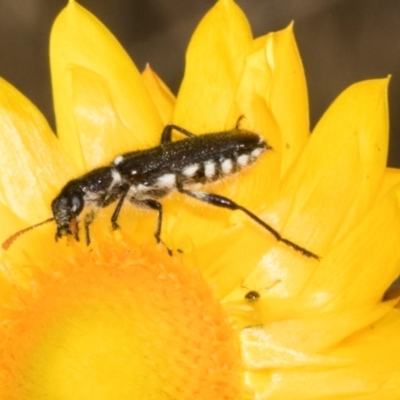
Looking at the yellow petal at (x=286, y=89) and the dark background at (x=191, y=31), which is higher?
the yellow petal at (x=286, y=89)

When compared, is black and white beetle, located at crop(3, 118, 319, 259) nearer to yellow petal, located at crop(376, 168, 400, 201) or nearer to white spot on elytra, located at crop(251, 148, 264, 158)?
white spot on elytra, located at crop(251, 148, 264, 158)

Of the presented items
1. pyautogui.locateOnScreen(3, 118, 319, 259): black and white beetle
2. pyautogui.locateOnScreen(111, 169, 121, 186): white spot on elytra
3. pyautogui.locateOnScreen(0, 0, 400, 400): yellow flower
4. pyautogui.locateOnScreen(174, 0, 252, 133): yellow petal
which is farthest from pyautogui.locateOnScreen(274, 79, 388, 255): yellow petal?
pyautogui.locateOnScreen(111, 169, 121, 186): white spot on elytra

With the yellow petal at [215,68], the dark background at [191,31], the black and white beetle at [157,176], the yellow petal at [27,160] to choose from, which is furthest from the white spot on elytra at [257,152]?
the dark background at [191,31]

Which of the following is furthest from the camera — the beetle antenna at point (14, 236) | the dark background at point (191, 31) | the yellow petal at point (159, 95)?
the dark background at point (191, 31)

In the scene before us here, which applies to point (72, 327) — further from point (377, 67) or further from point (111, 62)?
point (377, 67)

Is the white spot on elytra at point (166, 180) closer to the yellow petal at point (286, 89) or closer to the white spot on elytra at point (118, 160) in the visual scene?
the white spot on elytra at point (118, 160)

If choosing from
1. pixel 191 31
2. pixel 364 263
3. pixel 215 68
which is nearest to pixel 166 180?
pixel 215 68

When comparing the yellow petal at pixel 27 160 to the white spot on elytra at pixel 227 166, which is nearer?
the white spot on elytra at pixel 227 166
